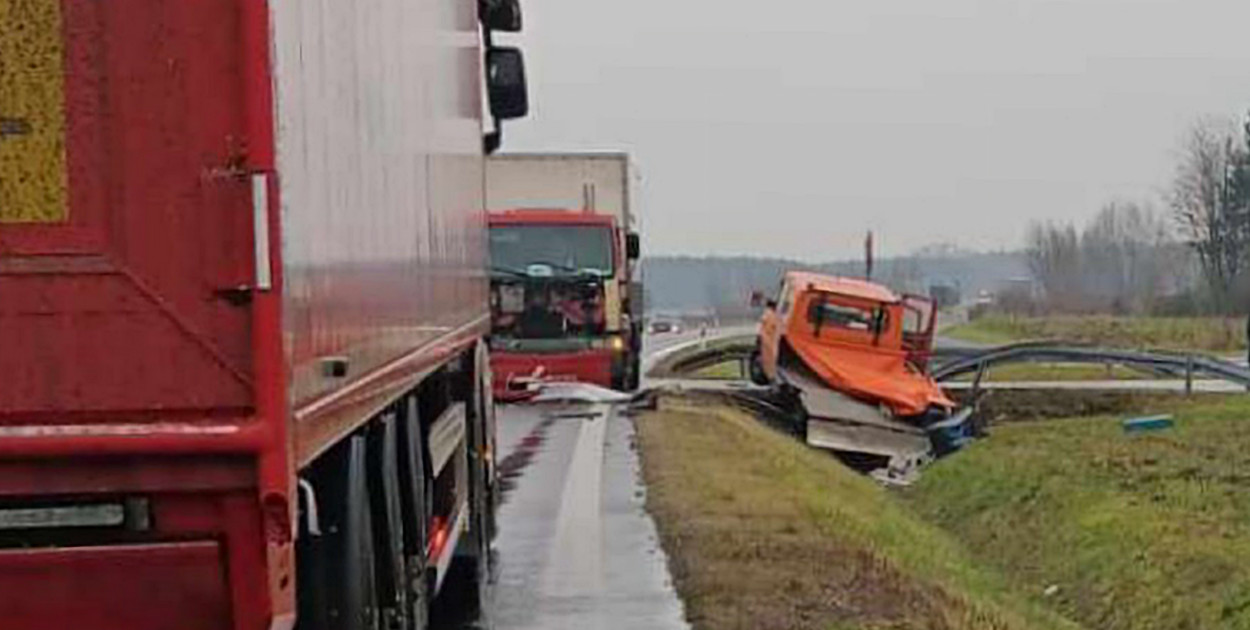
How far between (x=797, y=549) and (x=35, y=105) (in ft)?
34.7

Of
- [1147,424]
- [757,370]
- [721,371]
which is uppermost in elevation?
[757,370]

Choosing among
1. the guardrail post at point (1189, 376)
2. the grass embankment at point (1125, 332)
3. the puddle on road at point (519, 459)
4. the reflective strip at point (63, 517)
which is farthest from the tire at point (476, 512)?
the grass embankment at point (1125, 332)


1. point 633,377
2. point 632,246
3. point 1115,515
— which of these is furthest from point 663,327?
point 1115,515

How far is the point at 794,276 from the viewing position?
122 ft

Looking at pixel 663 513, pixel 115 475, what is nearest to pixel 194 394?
pixel 115 475

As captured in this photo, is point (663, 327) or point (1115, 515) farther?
point (663, 327)

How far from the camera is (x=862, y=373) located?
112ft

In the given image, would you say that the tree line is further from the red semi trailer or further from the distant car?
the red semi trailer

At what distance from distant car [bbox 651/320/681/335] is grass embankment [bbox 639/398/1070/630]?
78195mm

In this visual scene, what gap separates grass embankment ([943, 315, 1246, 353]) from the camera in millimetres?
67875

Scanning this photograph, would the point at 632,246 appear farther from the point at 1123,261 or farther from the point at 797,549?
the point at 1123,261

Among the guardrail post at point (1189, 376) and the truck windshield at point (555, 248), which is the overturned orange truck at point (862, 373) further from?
the guardrail post at point (1189, 376)

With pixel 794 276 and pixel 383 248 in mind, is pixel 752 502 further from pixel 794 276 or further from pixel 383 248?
pixel 794 276

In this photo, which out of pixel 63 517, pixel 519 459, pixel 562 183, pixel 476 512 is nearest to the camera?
pixel 63 517
